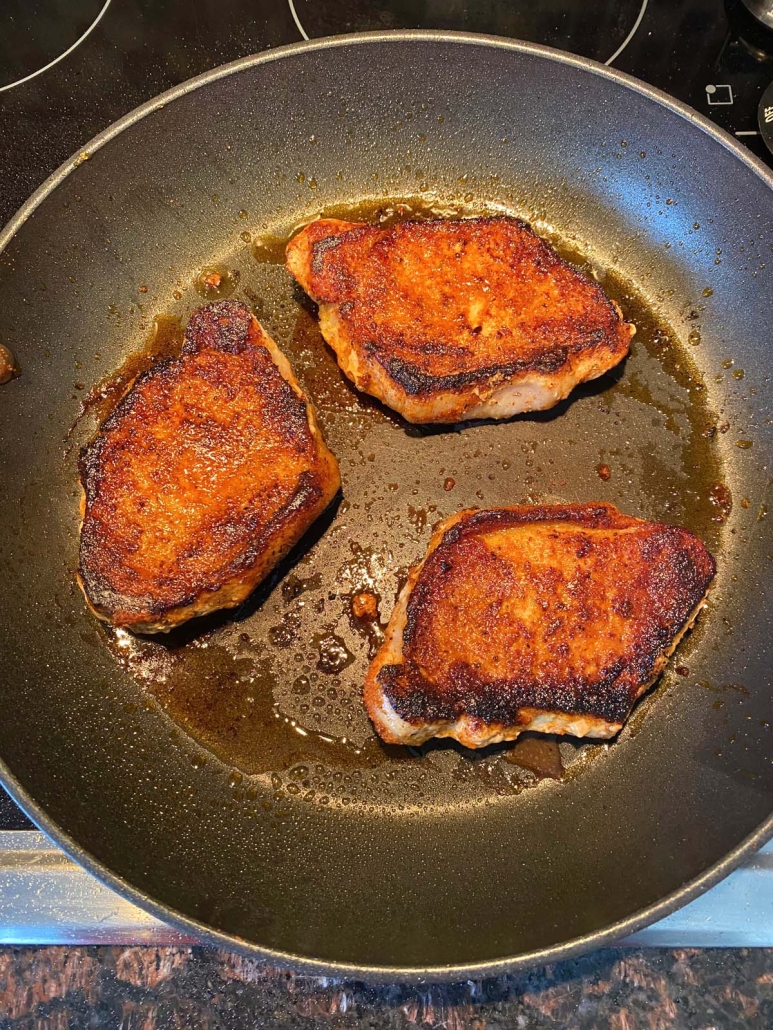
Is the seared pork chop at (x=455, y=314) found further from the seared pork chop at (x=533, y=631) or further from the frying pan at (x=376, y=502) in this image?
the seared pork chop at (x=533, y=631)

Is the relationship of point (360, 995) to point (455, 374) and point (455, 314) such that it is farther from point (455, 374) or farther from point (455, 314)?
point (455, 314)

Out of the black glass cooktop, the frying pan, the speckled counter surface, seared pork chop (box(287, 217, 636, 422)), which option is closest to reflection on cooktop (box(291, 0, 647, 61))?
the black glass cooktop

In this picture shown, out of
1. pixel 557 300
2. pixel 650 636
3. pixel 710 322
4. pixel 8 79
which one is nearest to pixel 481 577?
pixel 650 636

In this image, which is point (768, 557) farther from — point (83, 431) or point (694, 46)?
point (83, 431)

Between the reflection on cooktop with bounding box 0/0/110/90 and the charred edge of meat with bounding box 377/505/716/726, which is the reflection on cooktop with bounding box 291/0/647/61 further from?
the charred edge of meat with bounding box 377/505/716/726

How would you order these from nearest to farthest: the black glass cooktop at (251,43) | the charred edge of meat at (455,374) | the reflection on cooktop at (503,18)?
the charred edge of meat at (455,374), the black glass cooktop at (251,43), the reflection on cooktop at (503,18)

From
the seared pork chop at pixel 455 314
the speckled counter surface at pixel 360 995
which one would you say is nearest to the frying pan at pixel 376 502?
the seared pork chop at pixel 455 314
